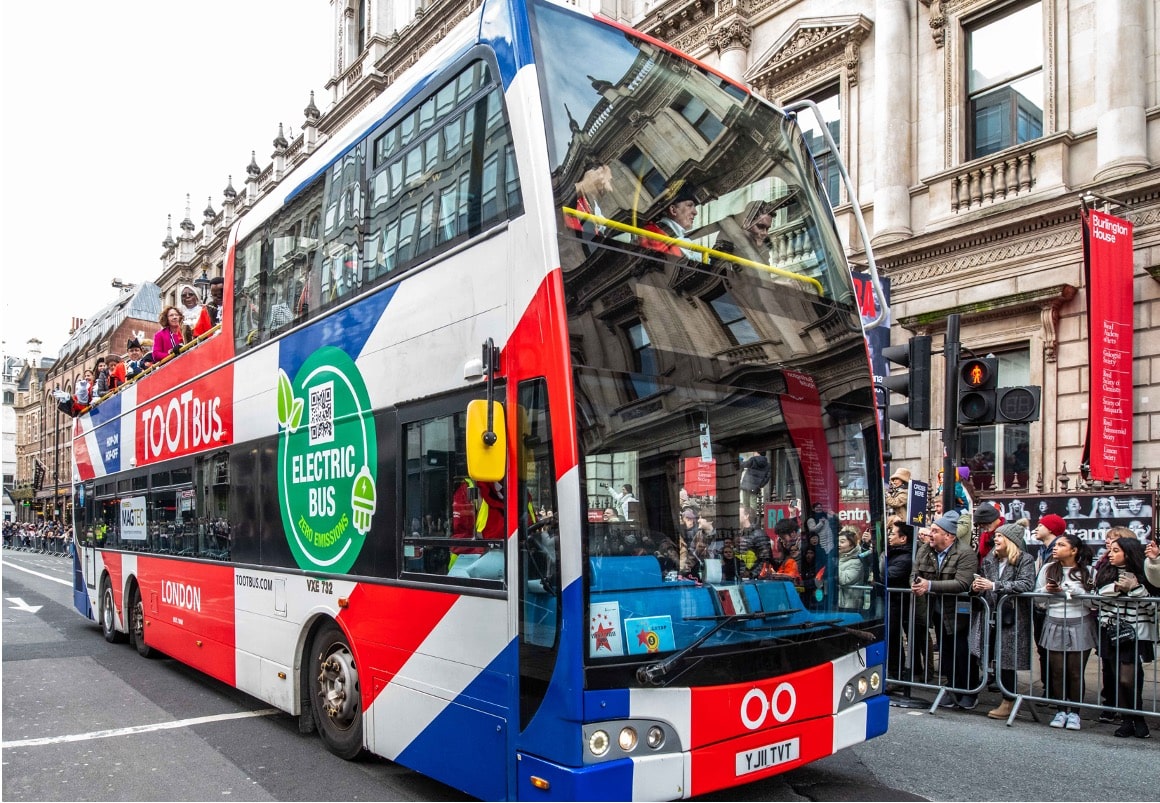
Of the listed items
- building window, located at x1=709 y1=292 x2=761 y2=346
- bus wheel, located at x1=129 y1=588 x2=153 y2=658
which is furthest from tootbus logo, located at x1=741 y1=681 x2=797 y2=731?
bus wheel, located at x1=129 y1=588 x2=153 y2=658

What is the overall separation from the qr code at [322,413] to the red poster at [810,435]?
3225mm

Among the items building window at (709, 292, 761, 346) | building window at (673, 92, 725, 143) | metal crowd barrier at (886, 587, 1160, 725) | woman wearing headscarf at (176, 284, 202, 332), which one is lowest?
A: metal crowd barrier at (886, 587, 1160, 725)

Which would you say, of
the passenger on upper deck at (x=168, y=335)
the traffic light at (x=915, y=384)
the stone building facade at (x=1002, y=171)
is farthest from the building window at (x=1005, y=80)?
the passenger on upper deck at (x=168, y=335)

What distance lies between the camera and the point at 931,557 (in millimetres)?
9297

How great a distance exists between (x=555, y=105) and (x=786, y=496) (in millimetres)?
2415

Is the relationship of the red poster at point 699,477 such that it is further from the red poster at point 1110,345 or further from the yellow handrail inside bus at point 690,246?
the red poster at point 1110,345

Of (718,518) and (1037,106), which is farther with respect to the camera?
(1037,106)

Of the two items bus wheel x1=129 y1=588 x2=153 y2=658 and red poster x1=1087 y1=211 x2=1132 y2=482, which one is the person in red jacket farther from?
red poster x1=1087 y1=211 x2=1132 y2=482

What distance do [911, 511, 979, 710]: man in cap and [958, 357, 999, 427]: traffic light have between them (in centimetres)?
90

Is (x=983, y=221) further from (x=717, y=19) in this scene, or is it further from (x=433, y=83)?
(x=433, y=83)

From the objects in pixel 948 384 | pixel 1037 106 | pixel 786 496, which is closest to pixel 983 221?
pixel 1037 106

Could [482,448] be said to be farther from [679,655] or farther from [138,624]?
[138,624]

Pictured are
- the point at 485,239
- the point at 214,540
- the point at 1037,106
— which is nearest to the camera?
the point at 485,239

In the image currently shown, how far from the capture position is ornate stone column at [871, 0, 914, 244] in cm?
1638
